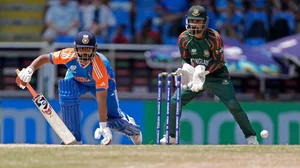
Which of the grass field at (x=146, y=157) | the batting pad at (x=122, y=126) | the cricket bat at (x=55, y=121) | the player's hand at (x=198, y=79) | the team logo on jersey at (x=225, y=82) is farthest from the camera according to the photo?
the batting pad at (x=122, y=126)

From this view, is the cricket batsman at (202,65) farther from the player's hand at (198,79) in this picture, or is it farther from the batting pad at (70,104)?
the batting pad at (70,104)

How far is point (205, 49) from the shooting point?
13102 millimetres

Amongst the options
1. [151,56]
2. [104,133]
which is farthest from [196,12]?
[151,56]

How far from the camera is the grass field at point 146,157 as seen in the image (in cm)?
1012

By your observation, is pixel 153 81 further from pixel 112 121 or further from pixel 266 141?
pixel 112 121

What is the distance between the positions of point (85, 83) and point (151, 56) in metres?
5.67

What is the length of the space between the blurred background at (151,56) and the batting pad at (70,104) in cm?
464

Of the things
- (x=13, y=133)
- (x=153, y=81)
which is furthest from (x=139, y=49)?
(x=13, y=133)

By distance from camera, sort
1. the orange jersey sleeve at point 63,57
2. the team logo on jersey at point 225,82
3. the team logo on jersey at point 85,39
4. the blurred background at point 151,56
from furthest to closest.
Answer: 1. the blurred background at point 151,56
2. the team logo on jersey at point 225,82
3. the orange jersey sleeve at point 63,57
4. the team logo on jersey at point 85,39

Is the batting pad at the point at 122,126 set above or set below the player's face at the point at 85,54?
below

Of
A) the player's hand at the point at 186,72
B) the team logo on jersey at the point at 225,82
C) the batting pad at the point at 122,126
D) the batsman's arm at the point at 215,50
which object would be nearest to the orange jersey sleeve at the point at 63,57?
the batting pad at the point at 122,126

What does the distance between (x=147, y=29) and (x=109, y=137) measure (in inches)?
311

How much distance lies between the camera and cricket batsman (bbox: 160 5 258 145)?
13.0 meters

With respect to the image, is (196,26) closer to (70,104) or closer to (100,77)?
(100,77)
